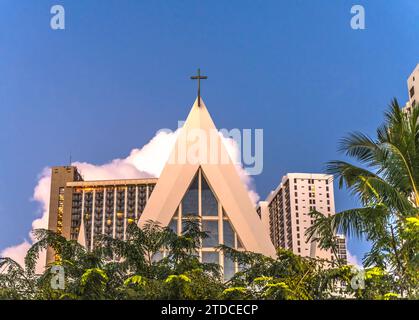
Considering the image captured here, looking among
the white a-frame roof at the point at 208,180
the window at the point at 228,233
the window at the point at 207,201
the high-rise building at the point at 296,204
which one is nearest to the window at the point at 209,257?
the window at the point at 228,233

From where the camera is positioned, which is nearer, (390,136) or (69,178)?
(390,136)

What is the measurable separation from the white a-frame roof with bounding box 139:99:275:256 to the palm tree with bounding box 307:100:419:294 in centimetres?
1633

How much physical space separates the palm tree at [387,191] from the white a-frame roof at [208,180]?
16.3 metres

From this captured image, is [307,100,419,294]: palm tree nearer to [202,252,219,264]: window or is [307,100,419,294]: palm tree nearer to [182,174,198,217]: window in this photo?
[202,252,219,264]: window

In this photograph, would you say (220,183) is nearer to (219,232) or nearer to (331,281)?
(219,232)

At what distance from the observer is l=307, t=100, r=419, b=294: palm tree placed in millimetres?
10891

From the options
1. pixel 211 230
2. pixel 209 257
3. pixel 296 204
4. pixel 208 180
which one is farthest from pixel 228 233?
pixel 296 204

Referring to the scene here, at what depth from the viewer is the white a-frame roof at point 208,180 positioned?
94.8ft

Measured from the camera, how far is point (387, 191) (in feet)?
37.2

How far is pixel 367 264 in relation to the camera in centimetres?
1137

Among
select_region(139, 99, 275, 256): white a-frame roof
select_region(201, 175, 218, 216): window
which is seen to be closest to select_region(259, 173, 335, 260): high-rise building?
select_region(139, 99, 275, 256): white a-frame roof

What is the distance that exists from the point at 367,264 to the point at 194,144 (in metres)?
20.7

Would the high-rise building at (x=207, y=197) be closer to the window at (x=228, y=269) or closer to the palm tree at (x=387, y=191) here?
the window at (x=228, y=269)
